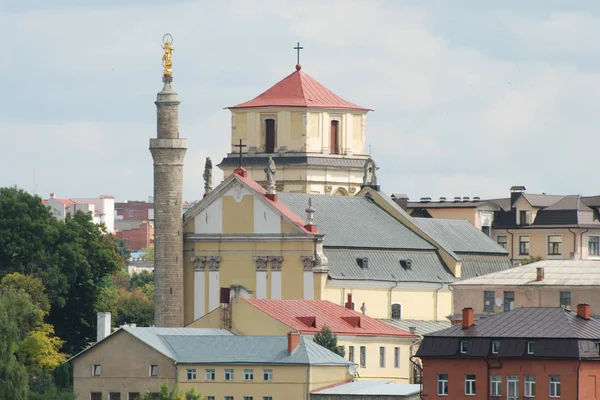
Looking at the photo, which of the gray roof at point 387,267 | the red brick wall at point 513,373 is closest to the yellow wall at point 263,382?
the red brick wall at point 513,373

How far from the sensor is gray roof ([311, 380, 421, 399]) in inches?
4488

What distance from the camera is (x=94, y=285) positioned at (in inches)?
6127

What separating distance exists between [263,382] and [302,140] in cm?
4885

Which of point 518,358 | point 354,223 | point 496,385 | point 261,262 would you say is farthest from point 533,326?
point 354,223

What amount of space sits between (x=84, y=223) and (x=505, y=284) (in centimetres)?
3218

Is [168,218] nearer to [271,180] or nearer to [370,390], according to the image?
[271,180]

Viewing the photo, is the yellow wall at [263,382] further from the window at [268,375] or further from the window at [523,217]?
the window at [523,217]

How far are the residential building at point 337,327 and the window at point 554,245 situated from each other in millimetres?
42932

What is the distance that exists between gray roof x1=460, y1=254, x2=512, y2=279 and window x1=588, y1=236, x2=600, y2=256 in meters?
19.8

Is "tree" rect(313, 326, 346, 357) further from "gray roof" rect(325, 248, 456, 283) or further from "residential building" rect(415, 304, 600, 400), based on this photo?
"gray roof" rect(325, 248, 456, 283)

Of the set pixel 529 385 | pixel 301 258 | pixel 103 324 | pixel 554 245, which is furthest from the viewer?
pixel 554 245

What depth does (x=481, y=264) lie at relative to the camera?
155 meters

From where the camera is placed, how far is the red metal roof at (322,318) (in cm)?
12838

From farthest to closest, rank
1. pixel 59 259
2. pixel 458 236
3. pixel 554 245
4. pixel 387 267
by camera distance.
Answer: pixel 554 245 → pixel 458 236 → pixel 59 259 → pixel 387 267
